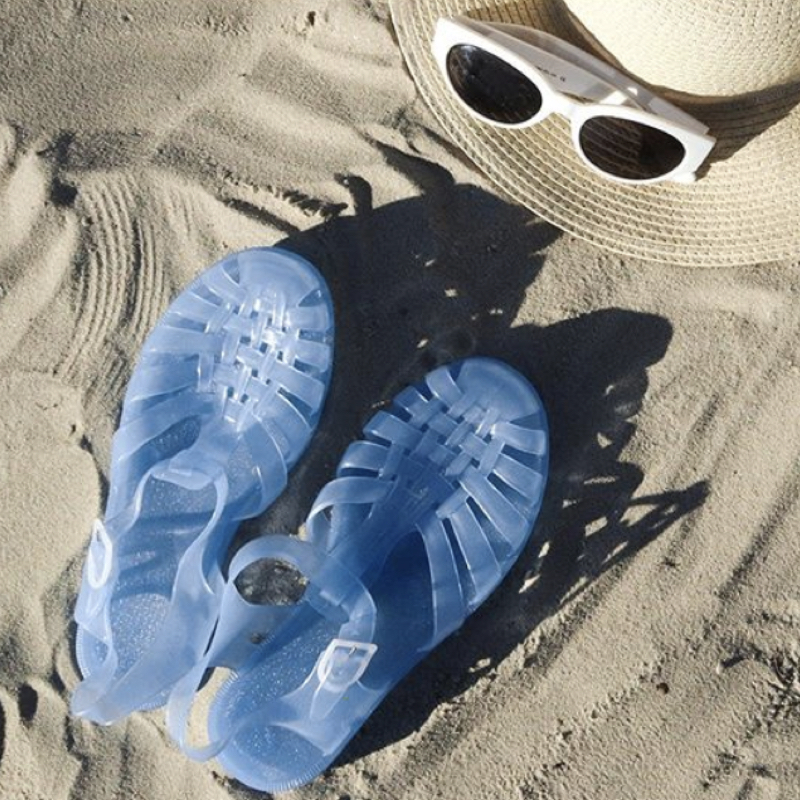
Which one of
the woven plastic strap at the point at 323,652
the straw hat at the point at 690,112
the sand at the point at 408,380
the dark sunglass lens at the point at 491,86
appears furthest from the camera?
the sand at the point at 408,380

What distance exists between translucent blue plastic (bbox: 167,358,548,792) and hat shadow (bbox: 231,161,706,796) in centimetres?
5

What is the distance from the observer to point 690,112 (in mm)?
1408

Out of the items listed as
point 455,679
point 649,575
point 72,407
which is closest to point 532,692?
point 455,679

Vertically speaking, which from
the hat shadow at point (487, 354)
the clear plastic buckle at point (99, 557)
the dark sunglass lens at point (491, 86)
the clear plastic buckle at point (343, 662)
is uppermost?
the dark sunglass lens at point (491, 86)

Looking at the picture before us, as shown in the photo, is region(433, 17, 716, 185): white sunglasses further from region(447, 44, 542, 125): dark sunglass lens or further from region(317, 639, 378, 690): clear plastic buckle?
region(317, 639, 378, 690): clear plastic buckle

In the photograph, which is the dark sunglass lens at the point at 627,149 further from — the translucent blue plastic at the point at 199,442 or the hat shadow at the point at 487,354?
the translucent blue plastic at the point at 199,442

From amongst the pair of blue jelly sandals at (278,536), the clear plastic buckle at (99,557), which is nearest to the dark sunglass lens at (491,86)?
the pair of blue jelly sandals at (278,536)

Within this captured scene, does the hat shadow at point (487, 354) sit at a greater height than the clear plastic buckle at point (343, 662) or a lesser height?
greater

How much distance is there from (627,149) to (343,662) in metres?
0.72

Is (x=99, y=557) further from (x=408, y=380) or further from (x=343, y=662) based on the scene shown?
(x=408, y=380)

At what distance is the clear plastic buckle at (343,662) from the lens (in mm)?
1461

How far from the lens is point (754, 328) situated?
165 cm

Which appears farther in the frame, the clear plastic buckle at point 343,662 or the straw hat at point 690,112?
the clear plastic buckle at point 343,662

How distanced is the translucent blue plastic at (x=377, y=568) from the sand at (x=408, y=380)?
6 centimetres
